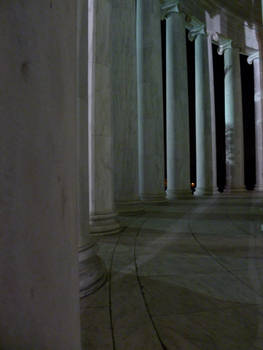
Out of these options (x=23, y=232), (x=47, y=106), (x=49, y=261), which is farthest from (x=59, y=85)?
(x=49, y=261)

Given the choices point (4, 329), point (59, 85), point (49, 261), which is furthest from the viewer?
point (59, 85)

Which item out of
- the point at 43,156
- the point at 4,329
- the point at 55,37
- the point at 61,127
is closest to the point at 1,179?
the point at 43,156

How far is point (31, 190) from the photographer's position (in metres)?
45.6

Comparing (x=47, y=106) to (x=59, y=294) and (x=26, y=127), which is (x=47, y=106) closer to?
(x=26, y=127)

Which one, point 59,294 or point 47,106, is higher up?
point 47,106

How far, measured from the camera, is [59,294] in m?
47.3

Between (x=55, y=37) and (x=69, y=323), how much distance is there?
47.6 metres

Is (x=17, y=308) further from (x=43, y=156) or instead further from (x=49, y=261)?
(x=43, y=156)

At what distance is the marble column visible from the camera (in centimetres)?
4406

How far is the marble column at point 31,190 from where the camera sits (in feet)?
145

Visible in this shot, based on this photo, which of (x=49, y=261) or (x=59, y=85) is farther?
(x=59, y=85)

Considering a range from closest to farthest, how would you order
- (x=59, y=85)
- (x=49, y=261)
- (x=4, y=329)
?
(x=4, y=329)
(x=49, y=261)
(x=59, y=85)

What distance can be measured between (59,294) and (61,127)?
27394 millimetres

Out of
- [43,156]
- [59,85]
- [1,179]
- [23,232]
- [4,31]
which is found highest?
[4,31]
